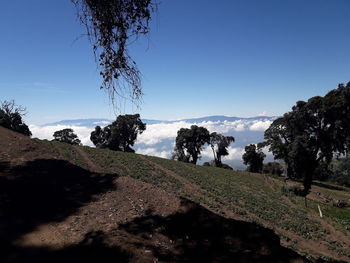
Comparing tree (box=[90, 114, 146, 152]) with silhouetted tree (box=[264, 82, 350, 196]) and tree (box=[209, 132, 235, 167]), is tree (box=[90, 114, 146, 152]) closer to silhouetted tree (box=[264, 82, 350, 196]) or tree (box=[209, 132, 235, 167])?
tree (box=[209, 132, 235, 167])

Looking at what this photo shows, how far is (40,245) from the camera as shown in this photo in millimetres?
6465

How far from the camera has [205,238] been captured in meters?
7.66

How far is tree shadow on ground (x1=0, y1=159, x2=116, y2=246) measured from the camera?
7.86 meters

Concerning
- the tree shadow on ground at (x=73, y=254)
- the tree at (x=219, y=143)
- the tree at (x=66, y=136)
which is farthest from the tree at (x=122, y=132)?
the tree shadow on ground at (x=73, y=254)

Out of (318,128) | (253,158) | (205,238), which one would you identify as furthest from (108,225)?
(253,158)

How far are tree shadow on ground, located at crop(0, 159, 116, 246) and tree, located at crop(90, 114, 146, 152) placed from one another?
64.0 m

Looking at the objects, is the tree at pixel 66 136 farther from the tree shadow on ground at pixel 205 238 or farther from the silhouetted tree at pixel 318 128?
the tree shadow on ground at pixel 205 238

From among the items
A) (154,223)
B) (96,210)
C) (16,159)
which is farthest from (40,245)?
(16,159)

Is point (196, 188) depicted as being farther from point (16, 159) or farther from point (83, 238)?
point (83, 238)

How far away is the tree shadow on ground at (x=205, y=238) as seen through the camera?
240 inches

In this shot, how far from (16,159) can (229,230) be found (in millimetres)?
14162

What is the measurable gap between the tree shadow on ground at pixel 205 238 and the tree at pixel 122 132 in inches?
2794

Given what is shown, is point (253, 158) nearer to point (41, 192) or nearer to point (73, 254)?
point (41, 192)

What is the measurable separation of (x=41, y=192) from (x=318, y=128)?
46.5 metres
